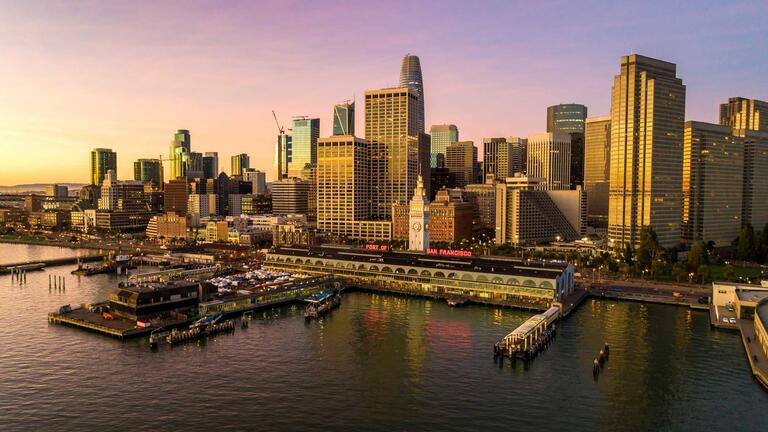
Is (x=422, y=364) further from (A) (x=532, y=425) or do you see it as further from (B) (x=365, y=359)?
(A) (x=532, y=425)

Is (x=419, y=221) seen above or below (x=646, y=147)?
below

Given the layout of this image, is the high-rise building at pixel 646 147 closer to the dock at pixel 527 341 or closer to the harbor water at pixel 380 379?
the harbor water at pixel 380 379

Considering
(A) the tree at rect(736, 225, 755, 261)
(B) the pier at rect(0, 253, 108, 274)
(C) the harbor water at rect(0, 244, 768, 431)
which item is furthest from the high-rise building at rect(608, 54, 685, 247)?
(B) the pier at rect(0, 253, 108, 274)

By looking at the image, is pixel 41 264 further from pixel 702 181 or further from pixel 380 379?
pixel 702 181

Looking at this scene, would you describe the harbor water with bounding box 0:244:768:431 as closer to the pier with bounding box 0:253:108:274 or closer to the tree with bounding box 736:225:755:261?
the pier with bounding box 0:253:108:274

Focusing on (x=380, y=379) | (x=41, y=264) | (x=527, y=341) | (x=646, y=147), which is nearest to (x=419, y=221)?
(x=646, y=147)

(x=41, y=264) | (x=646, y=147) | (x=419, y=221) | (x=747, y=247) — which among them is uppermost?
(x=646, y=147)

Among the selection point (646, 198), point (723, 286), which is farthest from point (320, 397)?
point (646, 198)
